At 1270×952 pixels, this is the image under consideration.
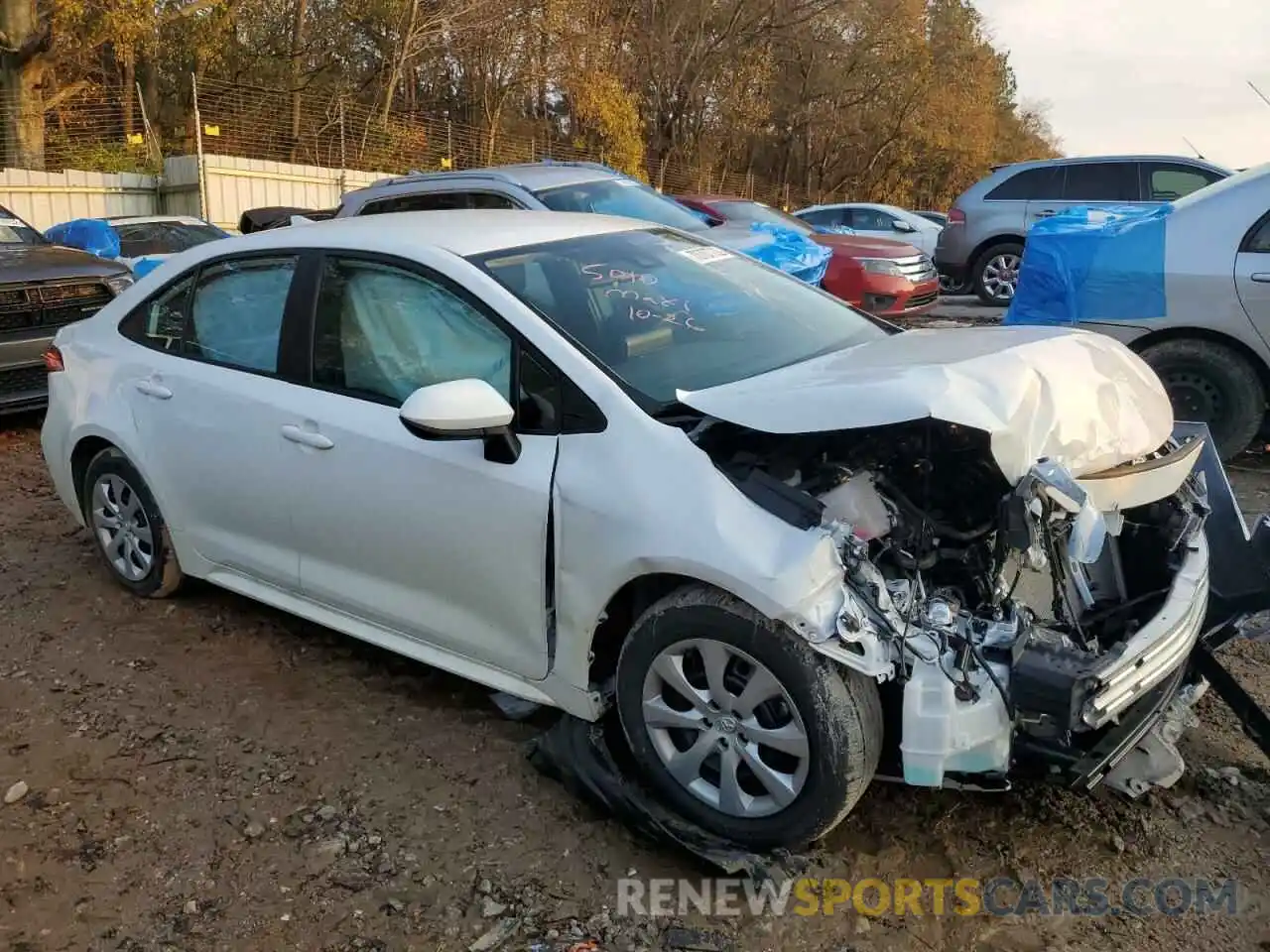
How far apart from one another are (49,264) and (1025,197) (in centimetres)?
1007

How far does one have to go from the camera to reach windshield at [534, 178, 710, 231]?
26.5ft

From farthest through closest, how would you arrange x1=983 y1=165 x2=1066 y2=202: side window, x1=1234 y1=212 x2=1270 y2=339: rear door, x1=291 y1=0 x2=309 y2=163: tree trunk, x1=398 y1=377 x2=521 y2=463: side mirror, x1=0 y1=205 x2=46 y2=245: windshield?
1. x1=291 y1=0 x2=309 y2=163: tree trunk
2. x1=983 y1=165 x2=1066 y2=202: side window
3. x1=0 y1=205 x2=46 y2=245: windshield
4. x1=1234 y1=212 x2=1270 y2=339: rear door
5. x1=398 y1=377 x2=521 y2=463: side mirror

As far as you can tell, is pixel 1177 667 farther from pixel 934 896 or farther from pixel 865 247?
pixel 865 247

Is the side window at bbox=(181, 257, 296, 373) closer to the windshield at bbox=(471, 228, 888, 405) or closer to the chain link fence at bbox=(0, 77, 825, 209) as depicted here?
the windshield at bbox=(471, 228, 888, 405)

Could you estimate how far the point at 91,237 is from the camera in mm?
11250

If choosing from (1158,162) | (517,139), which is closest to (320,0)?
(517,139)

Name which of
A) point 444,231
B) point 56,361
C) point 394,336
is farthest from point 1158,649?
point 56,361

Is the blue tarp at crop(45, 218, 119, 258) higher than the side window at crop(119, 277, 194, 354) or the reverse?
higher

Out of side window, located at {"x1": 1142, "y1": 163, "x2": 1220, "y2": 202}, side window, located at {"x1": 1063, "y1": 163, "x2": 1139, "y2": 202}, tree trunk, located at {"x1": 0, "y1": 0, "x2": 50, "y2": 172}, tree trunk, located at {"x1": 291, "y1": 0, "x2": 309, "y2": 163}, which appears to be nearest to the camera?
side window, located at {"x1": 1142, "y1": 163, "x2": 1220, "y2": 202}

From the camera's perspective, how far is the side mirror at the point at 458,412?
280 cm

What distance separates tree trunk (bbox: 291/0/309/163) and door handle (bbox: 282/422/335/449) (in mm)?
19662

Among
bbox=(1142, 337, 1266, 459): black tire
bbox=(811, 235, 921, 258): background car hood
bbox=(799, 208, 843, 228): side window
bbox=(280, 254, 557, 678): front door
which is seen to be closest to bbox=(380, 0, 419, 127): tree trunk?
bbox=(799, 208, 843, 228): side window

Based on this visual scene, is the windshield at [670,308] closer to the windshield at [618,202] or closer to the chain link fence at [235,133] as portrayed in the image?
the windshield at [618,202]

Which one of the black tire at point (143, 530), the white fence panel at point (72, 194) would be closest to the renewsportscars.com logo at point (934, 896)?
the black tire at point (143, 530)
